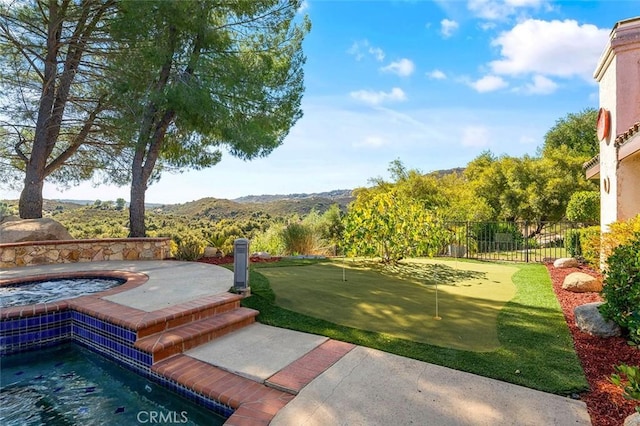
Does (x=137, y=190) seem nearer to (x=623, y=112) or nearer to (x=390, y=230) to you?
(x=390, y=230)

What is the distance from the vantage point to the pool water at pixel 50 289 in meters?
5.22

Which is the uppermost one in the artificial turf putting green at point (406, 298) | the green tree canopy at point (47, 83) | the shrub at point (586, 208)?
the green tree canopy at point (47, 83)

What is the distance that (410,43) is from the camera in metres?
10.4

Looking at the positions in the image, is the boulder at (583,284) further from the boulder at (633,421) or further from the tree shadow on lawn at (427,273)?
the boulder at (633,421)

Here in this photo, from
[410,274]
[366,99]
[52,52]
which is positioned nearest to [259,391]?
[410,274]

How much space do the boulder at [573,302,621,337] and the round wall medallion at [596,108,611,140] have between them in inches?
186

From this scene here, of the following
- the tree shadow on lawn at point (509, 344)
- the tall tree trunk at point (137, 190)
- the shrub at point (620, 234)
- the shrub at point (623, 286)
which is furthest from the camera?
the tall tree trunk at point (137, 190)

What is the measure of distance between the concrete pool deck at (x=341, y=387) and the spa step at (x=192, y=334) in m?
0.09

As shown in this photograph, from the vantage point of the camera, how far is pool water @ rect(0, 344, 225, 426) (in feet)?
9.48

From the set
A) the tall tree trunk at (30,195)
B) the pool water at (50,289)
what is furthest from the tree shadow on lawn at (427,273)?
the tall tree trunk at (30,195)

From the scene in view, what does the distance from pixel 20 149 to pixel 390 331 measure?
494 inches

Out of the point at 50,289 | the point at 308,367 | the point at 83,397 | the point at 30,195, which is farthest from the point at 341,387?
the point at 30,195

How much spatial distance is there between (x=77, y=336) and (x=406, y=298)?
497cm

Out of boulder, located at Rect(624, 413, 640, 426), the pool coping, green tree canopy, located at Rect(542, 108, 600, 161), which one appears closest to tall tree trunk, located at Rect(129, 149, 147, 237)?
the pool coping
